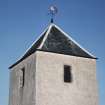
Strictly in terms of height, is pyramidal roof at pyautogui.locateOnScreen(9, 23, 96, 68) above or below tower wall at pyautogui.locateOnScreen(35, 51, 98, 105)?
above

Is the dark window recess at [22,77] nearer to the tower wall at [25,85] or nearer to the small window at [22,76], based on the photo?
the small window at [22,76]

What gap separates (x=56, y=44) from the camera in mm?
28953

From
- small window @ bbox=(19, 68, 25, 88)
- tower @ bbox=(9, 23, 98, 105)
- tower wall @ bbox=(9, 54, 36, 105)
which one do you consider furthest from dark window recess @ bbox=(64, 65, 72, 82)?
small window @ bbox=(19, 68, 25, 88)

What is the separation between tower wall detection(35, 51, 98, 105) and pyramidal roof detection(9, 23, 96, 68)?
→ 445mm

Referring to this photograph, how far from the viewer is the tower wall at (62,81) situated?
2655cm

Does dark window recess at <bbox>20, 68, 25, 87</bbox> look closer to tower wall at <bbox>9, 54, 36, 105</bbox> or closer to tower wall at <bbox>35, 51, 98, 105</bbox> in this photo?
tower wall at <bbox>9, 54, 36, 105</bbox>

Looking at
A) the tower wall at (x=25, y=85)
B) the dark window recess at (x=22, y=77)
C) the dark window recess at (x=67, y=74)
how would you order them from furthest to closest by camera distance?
the dark window recess at (x=22, y=77) → the dark window recess at (x=67, y=74) → the tower wall at (x=25, y=85)

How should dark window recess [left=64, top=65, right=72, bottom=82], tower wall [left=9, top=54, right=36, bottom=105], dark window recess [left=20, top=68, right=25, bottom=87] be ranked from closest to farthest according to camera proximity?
tower wall [left=9, top=54, right=36, bottom=105] < dark window recess [left=64, top=65, right=72, bottom=82] < dark window recess [left=20, top=68, right=25, bottom=87]

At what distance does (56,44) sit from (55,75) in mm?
2826

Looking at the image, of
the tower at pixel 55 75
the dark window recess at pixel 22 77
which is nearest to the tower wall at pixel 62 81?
the tower at pixel 55 75

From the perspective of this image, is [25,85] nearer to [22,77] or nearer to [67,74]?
[22,77]

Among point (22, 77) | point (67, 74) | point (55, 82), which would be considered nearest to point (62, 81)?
point (55, 82)

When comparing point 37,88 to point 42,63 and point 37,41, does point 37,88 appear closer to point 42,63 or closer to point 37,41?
point 42,63

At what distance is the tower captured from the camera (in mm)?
26656
